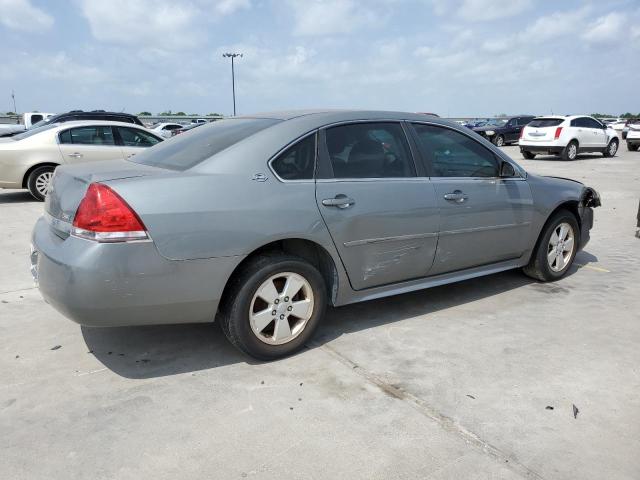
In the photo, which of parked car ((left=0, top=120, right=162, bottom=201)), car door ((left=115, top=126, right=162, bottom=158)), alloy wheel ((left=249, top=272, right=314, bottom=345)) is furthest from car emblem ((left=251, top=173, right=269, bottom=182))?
car door ((left=115, top=126, right=162, bottom=158))

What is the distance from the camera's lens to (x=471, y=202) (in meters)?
4.25

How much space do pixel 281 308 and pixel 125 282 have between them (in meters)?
0.97

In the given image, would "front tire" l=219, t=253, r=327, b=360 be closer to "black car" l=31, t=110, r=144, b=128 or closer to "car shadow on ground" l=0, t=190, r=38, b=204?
"car shadow on ground" l=0, t=190, r=38, b=204

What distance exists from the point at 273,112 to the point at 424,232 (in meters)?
1.43

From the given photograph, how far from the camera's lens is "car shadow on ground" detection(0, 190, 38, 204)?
9.80 metres

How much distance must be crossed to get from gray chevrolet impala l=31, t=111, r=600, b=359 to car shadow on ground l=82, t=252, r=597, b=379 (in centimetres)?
30

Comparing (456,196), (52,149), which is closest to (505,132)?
(52,149)

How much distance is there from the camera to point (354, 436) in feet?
8.78

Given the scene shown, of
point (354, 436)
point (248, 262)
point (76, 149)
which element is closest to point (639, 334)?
point (354, 436)

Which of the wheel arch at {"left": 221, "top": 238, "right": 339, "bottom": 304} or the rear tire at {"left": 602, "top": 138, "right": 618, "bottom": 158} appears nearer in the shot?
the wheel arch at {"left": 221, "top": 238, "right": 339, "bottom": 304}

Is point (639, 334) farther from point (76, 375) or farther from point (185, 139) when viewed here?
point (76, 375)

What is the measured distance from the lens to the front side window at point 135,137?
34.3ft

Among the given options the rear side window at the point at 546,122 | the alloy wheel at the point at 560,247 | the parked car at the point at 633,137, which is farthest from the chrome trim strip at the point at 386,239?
the parked car at the point at 633,137

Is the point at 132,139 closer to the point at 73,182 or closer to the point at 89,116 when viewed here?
the point at 89,116
